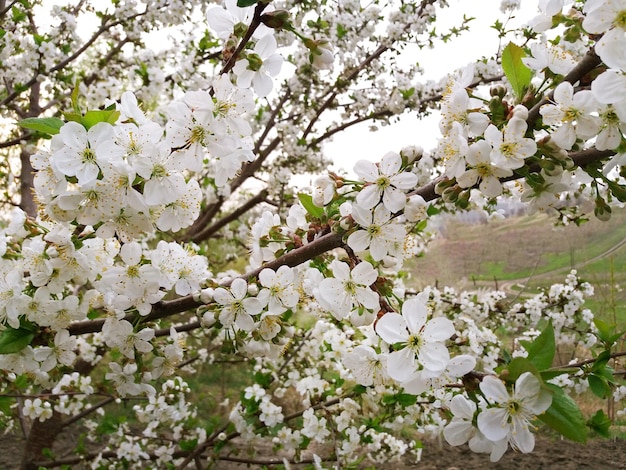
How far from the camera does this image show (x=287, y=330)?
41.5 inches

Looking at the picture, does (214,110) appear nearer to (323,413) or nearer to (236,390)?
(323,413)

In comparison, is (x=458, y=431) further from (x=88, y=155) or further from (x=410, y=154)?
(x=88, y=155)

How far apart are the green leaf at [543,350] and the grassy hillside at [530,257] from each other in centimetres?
303

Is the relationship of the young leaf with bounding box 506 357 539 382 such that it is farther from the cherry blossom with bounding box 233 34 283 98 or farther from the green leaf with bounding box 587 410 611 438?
the green leaf with bounding box 587 410 611 438

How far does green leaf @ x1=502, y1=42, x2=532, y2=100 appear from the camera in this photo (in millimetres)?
771

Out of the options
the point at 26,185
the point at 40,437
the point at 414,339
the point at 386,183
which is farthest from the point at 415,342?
the point at 26,185

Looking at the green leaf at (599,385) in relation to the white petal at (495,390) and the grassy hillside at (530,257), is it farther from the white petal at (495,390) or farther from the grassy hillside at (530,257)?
the grassy hillside at (530,257)

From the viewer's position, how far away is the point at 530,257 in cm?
412

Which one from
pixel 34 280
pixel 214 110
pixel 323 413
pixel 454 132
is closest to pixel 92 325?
pixel 34 280

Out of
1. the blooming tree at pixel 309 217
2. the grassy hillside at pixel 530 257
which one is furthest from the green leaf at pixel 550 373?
the grassy hillside at pixel 530 257

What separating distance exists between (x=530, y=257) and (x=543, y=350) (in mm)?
3753

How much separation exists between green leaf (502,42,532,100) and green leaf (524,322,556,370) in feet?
1.26

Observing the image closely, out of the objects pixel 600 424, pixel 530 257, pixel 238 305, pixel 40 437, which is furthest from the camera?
pixel 530 257

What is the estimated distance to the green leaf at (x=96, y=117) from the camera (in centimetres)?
83
